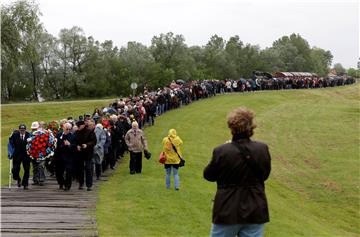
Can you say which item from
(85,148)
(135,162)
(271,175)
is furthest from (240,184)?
(271,175)

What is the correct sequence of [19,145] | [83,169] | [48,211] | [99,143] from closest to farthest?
1. [48,211]
2. [19,145]
3. [83,169]
4. [99,143]

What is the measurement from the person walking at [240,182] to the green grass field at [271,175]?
18.5 ft

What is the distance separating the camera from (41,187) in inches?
637

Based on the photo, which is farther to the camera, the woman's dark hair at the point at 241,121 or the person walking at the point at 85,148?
the person walking at the point at 85,148

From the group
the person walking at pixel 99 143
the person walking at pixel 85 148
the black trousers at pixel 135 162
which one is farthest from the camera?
the black trousers at pixel 135 162

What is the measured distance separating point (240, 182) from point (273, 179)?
1830cm

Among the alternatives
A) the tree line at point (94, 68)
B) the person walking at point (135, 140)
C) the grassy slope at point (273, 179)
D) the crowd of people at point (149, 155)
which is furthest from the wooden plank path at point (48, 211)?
the tree line at point (94, 68)

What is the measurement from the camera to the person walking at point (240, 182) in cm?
581

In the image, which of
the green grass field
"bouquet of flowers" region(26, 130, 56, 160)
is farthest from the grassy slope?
"bouquet of flowers" region(26, 130, 56, 160)

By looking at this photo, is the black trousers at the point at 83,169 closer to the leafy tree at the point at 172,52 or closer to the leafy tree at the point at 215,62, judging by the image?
the leafy tree at the point at 172,52

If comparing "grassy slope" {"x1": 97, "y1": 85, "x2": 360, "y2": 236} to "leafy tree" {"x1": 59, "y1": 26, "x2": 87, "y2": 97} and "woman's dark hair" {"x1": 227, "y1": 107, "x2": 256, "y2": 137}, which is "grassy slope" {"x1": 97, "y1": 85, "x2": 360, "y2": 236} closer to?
"woman's dark hair" {"x1": 227, "y1": 107, "x2": 256, "y2": 137}

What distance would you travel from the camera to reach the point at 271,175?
2423cm

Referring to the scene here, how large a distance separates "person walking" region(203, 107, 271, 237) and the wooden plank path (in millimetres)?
5421

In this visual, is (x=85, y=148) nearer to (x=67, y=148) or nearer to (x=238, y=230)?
(x=67, y=148)
